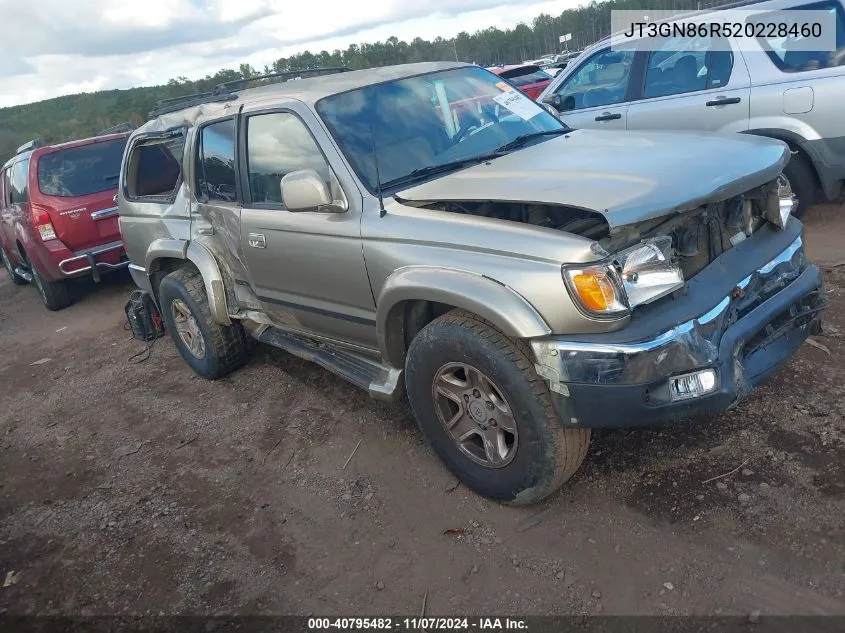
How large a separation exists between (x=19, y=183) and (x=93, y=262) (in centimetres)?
158

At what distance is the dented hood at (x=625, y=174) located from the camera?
260 cm

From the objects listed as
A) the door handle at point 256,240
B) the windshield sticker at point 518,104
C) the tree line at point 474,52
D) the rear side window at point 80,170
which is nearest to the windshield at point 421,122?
the windshield sticker at point 518,104

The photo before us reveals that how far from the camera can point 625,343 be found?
2.49 meters

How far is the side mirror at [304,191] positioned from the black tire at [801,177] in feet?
13.7

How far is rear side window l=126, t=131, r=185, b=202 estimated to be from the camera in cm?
531

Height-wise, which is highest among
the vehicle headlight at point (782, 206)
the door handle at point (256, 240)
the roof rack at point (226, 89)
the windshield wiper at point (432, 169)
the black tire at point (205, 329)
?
the roof rack at point (226, 89)

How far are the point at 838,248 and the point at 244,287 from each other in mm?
4580

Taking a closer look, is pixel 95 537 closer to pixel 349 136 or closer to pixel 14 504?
pixel 14 504

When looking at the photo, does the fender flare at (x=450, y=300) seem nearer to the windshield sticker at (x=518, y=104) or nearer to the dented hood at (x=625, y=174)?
the dented hood at (x=625, y=174)

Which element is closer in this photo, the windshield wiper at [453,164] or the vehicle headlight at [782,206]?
the vehicle headlight at [782,206]

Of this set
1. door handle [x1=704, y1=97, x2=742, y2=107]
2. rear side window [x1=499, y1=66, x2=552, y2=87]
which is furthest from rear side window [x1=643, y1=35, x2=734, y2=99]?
rear side window [x1=499, y1=66, x2=552, y2=87]

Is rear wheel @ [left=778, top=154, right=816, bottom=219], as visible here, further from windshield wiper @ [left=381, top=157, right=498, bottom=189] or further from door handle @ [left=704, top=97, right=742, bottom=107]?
windshield wiper @ [left=381, top=157, right=498, bottom=189]

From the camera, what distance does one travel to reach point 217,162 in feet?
14.3

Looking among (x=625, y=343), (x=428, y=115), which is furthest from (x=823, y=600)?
(x=428, y=115)
